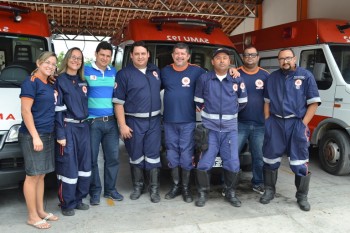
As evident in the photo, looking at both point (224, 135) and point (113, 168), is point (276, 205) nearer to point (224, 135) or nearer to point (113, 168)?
point (224, 135)

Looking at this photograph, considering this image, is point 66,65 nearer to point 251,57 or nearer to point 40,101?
point 40,101

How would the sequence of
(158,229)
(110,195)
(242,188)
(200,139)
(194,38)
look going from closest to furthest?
(158,229) < (200,139) < (110,195) < (242,188) < (194,38)

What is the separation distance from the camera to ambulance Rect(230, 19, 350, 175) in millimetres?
5180

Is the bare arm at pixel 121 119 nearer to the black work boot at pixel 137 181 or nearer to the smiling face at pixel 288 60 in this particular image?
the black work boot at pixel 137 181

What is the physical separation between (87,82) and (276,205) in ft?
8.32

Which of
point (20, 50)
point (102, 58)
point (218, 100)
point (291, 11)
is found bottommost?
point (218, 100)

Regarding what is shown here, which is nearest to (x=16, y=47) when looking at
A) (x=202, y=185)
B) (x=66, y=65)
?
(x=66, y=65)

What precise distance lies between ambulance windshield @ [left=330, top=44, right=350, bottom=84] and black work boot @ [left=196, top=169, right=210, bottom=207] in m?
2.77

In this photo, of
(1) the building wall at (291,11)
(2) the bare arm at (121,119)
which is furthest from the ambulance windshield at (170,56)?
(1) the building wall at (291,11)

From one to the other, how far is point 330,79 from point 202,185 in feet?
9.08

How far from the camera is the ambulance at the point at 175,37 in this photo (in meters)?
4.89

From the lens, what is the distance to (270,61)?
22.0 feet

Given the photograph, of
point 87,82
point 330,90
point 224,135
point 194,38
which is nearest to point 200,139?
point 224,135

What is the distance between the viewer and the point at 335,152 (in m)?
5.37
